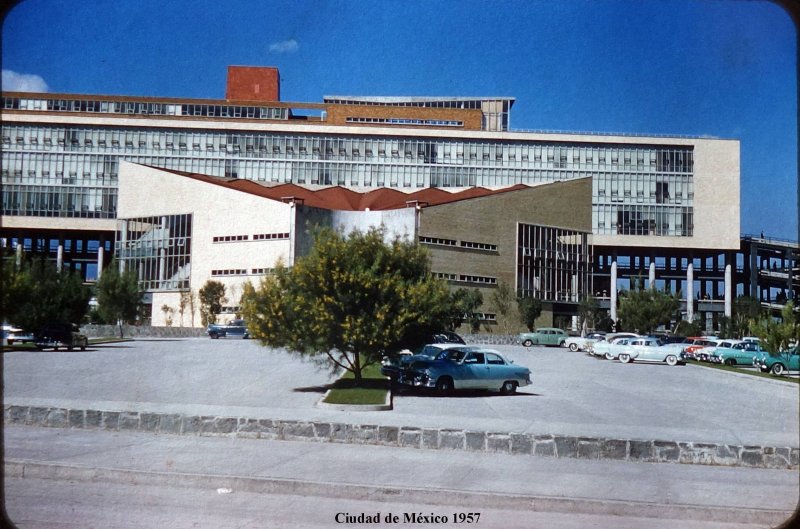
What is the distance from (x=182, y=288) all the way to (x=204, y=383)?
1337 inches

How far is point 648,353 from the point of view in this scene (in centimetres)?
3831

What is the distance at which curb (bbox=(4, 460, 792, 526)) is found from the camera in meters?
9.76

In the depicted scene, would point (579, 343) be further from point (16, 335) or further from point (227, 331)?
point (16, 335)

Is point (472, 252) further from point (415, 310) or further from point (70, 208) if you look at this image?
Answer: point (415, 310)

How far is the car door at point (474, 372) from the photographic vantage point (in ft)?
75.3

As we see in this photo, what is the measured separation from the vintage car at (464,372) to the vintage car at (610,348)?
56.2 feet

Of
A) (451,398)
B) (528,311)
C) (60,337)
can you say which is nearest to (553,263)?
(528,311)

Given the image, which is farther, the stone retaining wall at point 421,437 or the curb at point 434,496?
the stone retaining wall at point 421,437

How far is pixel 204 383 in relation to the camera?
24188mm

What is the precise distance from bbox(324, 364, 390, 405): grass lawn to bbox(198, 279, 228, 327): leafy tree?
92.9 ft

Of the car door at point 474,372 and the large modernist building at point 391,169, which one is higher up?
the large modernist building at point 391,169

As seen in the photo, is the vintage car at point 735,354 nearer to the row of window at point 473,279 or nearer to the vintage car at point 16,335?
the row of window at point 473,279

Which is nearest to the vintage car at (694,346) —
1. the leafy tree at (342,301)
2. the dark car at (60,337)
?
the leafy tree at (342,301)

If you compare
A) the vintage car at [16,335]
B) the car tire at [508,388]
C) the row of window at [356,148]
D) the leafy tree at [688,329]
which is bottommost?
the car tire at [508,388]
